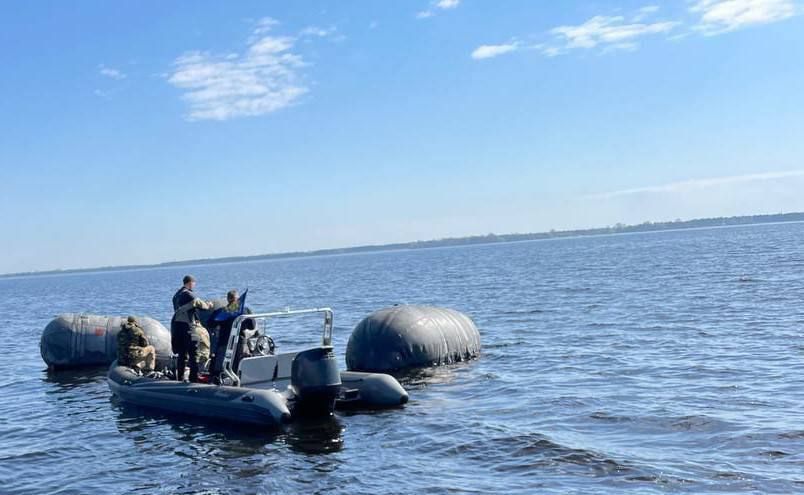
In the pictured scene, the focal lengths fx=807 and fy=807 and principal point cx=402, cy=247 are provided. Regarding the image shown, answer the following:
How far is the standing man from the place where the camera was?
48.3 ft

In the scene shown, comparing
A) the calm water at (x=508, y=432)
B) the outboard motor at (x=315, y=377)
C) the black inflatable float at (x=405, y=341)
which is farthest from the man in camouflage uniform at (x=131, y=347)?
the outboard motor at (x=315, y=377)

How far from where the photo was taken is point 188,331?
14.8 metres

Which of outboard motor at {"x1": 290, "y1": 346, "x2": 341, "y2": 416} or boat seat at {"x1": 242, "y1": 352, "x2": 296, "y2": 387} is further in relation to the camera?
boat seat at {"x1": 242, "y1": 352, "x2": 296, "y2": 387}

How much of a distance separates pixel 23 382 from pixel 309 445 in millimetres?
11552

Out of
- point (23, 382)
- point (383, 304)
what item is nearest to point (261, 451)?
point (23, 382)

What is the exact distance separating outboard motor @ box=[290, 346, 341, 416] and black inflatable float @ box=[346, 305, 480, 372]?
Answer: 4380mm

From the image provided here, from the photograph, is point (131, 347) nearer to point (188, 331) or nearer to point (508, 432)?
point (188, 331)

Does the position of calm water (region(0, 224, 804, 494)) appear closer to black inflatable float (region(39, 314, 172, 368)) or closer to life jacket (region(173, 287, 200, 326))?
black inflatable float (region(39, 314, 172, 368))

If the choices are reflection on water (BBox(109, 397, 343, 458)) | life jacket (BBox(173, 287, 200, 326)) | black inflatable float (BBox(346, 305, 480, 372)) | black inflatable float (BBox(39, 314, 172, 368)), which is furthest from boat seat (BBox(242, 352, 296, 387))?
black inflatable float (BBox(39, 314, 172, 368))

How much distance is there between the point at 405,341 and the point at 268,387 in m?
4.61

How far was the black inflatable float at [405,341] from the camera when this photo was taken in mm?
17734

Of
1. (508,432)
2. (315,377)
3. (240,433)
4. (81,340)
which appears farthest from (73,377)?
(508,432)

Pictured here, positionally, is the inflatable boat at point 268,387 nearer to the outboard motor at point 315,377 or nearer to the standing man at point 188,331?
the outboard motor at point 315,377

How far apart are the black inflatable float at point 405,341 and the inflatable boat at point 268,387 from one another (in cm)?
309
